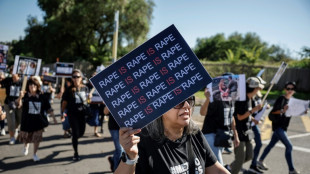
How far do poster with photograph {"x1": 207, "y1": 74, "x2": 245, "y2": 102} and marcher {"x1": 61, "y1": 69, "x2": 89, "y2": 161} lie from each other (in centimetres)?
310

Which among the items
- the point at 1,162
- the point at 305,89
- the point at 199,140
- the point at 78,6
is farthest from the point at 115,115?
the point at 305,89

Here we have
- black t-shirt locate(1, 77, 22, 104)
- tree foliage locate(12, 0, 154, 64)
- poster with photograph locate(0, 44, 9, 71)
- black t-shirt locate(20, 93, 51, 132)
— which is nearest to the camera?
black t-shirt locate(20, 93, 51, 132)

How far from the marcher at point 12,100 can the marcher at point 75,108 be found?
89.1 inches

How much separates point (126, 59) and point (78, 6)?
24360 mm

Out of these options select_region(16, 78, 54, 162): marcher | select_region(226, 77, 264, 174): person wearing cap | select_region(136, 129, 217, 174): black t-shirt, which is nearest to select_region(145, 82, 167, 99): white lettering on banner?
select_region(136, 129, 217, 174): black t-shirt

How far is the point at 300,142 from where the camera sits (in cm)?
762

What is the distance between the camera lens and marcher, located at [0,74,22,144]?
6617mm

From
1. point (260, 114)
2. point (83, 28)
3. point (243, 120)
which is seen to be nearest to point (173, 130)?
point (243, 120)

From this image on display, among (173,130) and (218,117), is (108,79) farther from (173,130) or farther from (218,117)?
(218,117)

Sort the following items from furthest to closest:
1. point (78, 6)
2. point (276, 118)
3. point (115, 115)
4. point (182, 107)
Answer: point (78, 6), point (276, 118), point (182, 107), point (115, 115)

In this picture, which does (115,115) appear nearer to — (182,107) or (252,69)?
(182,107)

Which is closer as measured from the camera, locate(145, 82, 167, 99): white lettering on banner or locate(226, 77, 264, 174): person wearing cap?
locate(145, 82, 167, 99): white lettering on banner

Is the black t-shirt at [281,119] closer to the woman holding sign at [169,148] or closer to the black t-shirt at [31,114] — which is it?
the woman holding sign at [169,148]

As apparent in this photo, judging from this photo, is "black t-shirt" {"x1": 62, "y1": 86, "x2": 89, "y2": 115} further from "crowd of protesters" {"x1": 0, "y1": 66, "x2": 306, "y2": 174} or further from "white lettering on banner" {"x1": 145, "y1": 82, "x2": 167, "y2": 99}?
"white lettering on banner" {"x1": 145, "y1": 82, "x2": 167, "y2": 99}
